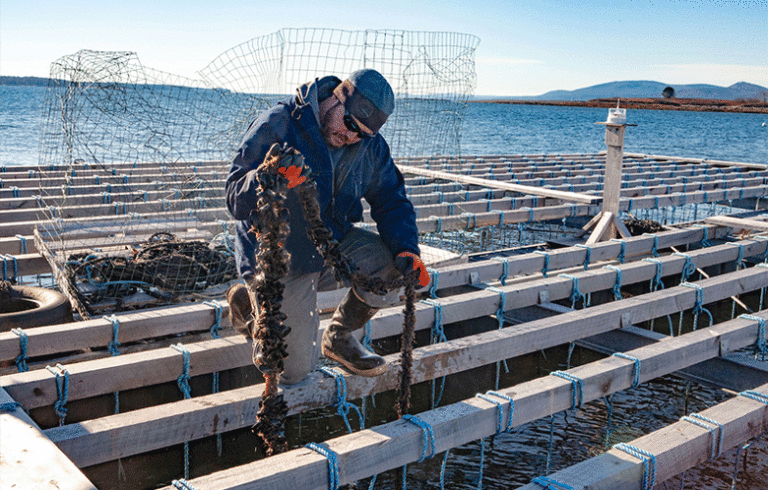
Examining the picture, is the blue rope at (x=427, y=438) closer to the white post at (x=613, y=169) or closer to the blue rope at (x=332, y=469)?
the blue rope at (x=332, y=469)

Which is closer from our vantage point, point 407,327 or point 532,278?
point 407,327

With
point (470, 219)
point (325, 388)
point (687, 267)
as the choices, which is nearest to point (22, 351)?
point (325, 388)

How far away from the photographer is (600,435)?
4.29 metres

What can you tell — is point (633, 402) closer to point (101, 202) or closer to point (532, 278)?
point (532, 278)

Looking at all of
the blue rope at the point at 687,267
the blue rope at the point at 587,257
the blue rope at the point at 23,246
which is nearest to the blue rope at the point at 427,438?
the blue rope at the point at 587,257

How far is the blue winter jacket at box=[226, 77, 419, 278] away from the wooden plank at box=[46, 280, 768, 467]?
0.57m

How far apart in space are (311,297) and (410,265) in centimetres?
47

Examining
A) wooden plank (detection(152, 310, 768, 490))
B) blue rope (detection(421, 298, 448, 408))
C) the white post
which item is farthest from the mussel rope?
the white post

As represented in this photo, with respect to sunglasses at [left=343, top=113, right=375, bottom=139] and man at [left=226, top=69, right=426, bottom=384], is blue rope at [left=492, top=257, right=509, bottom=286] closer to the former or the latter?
man at [left=226, top=69, right=426, bottom=384]

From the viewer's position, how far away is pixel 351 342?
3.25 m

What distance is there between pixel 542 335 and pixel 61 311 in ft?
9.59

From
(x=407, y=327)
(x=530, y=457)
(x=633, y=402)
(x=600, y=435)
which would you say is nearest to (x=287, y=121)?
(x=407, y=327)

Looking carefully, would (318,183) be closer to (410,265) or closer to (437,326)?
(410,265)

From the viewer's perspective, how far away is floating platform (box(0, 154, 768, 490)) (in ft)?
8.32
